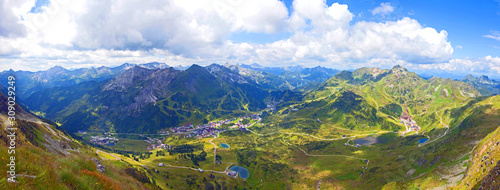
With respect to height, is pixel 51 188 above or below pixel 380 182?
above

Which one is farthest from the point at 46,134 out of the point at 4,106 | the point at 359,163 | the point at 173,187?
the point at 359,163

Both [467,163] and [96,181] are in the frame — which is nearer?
[96,181]

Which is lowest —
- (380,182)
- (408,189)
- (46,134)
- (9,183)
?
Answer: (380,182)

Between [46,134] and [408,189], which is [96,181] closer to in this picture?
[408,189]

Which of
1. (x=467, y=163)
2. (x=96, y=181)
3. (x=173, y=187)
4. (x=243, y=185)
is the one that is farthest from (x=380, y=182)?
(x=96, y=181)

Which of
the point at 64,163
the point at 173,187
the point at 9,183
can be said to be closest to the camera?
the point at 9,183

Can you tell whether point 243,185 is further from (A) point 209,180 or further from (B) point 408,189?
(B) point 408,189

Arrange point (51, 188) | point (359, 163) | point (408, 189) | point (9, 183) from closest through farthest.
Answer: point (9, 183)
point (51, 188)
point (408, 189)
point (359, 163)

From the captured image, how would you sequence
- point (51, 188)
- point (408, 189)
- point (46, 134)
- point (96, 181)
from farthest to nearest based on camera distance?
1. point (46, 134)
2. point (408, 189)
3. point (96, 181)
4. point (51, 188)

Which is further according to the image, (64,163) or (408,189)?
(408,189)
